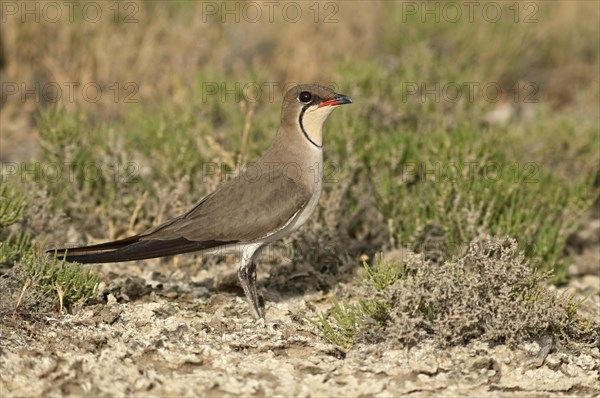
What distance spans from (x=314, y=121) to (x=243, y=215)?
0.79 meters

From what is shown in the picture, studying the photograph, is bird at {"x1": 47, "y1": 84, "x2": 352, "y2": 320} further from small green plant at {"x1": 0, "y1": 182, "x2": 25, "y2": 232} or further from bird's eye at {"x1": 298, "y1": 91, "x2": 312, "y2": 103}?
small green plant at {"x1": 0, "y1": 182, "x2": 25, "y2": 232}

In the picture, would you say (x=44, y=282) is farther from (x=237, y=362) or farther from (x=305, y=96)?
(x=305, y=96)

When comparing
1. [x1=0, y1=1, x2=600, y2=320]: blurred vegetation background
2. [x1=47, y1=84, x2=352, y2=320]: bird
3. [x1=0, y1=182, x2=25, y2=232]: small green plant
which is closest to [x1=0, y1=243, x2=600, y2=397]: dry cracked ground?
[x1=47, y1=84, x2=352, y2=320]: bird

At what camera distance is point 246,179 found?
18.0 feet

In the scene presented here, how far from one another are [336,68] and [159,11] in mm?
2442

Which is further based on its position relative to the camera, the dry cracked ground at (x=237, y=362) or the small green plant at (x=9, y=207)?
the small green plant at (x=9, y=207)

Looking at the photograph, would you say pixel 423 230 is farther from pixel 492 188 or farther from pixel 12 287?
Answer: pixel 12 287

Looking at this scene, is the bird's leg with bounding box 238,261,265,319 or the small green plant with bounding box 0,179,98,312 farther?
the bird's leg with bounding box 238,261,265,319

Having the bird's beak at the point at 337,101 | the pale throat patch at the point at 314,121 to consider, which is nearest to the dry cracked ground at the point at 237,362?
the pale throat patch at the point at 314,121

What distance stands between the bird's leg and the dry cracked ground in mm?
129

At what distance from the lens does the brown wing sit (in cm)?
520

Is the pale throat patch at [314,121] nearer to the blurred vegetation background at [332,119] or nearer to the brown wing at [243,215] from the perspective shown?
the brown wing at [243,215]

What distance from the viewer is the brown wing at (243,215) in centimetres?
520

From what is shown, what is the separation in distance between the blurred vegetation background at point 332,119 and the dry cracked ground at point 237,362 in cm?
62
